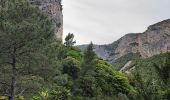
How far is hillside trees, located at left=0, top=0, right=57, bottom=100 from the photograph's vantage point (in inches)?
1095

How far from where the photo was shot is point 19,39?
28.2 metres

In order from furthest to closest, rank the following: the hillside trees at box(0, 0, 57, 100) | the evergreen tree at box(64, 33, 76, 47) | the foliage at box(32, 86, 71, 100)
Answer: the evergreen tree at box(64, 33, 76, 47) < the foliage at box(32, 86, 71, 100) < the hillside trees at box(0, 0, 57, 100)

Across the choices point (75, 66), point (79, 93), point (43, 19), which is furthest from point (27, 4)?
point (75, 66)

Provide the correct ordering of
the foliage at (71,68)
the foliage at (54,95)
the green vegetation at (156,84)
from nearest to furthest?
the green vegetation at (156,84) < the foliage at (54,95) < the foliage at (71,68)

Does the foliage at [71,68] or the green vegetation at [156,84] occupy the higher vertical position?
the foliage at [71,68]

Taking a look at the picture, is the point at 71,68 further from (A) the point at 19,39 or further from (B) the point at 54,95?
(A) the point at 19,39

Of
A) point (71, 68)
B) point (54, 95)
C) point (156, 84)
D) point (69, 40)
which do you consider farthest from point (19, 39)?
point (69, 40)

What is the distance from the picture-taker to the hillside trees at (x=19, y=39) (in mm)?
27812

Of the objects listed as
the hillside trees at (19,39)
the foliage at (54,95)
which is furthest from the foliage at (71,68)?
the hillside trees at (19,39)

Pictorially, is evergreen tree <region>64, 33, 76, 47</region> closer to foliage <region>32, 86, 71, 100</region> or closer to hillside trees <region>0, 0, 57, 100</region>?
foliage <region>32, 86, 71, 100</region>

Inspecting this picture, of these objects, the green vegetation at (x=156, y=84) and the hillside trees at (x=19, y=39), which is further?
the hillside trees at (x=19, y=39)

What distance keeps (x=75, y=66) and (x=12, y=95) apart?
38.2 metres

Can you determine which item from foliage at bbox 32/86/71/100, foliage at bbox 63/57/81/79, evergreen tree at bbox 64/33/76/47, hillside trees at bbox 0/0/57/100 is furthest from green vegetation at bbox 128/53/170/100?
evergreen tree at bbox 64/33/76/47

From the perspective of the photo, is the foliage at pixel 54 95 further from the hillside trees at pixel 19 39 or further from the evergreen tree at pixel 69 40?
the evergreen tree at pixel 69 40
